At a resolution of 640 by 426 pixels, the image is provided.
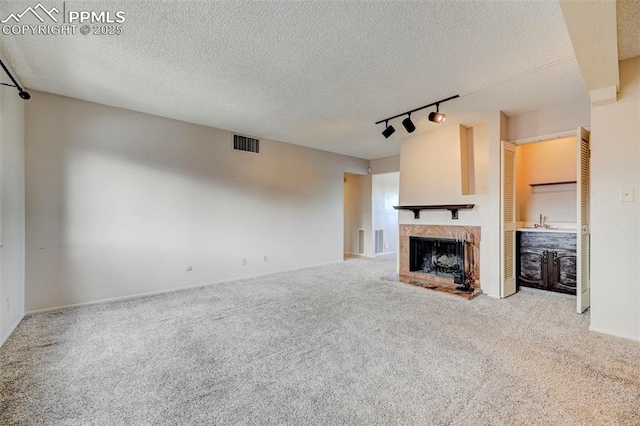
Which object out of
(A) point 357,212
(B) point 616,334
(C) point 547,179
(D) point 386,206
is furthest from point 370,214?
(B) point 616,334

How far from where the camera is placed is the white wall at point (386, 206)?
750 cm

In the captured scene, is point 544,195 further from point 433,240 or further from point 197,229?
point 197,229

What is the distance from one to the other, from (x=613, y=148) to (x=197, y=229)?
5.17 meters

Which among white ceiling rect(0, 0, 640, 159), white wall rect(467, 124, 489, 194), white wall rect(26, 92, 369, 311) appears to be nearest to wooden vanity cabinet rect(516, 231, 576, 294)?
white wall rect(467, 124, 489, 194)

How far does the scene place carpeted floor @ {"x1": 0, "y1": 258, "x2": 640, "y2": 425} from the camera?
5.30 ft

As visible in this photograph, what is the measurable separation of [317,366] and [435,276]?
325 centimetres

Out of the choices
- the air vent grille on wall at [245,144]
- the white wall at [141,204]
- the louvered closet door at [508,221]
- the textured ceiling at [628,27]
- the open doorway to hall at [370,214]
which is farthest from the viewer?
the open doorway to hall at [370,214]

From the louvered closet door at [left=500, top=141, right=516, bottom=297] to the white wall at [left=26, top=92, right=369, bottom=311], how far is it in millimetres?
3589

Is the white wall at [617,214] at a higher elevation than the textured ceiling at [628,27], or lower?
lower

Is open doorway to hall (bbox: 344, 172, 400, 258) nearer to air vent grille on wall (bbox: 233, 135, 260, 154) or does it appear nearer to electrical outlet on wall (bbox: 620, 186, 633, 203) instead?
air vent grille on wall (bbox: 233, 135, 260, 154)

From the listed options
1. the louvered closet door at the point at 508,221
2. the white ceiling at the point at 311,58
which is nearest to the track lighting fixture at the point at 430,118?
the white ceiling at the point at 311,58

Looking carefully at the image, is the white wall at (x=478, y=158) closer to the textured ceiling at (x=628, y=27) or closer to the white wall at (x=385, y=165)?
the textured ceiling at (x=628, y=27)

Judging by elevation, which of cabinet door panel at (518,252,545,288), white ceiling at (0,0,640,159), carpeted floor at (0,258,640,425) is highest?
white ceiling at (0,0,640,159)

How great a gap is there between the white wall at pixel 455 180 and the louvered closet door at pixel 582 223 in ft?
2.79
